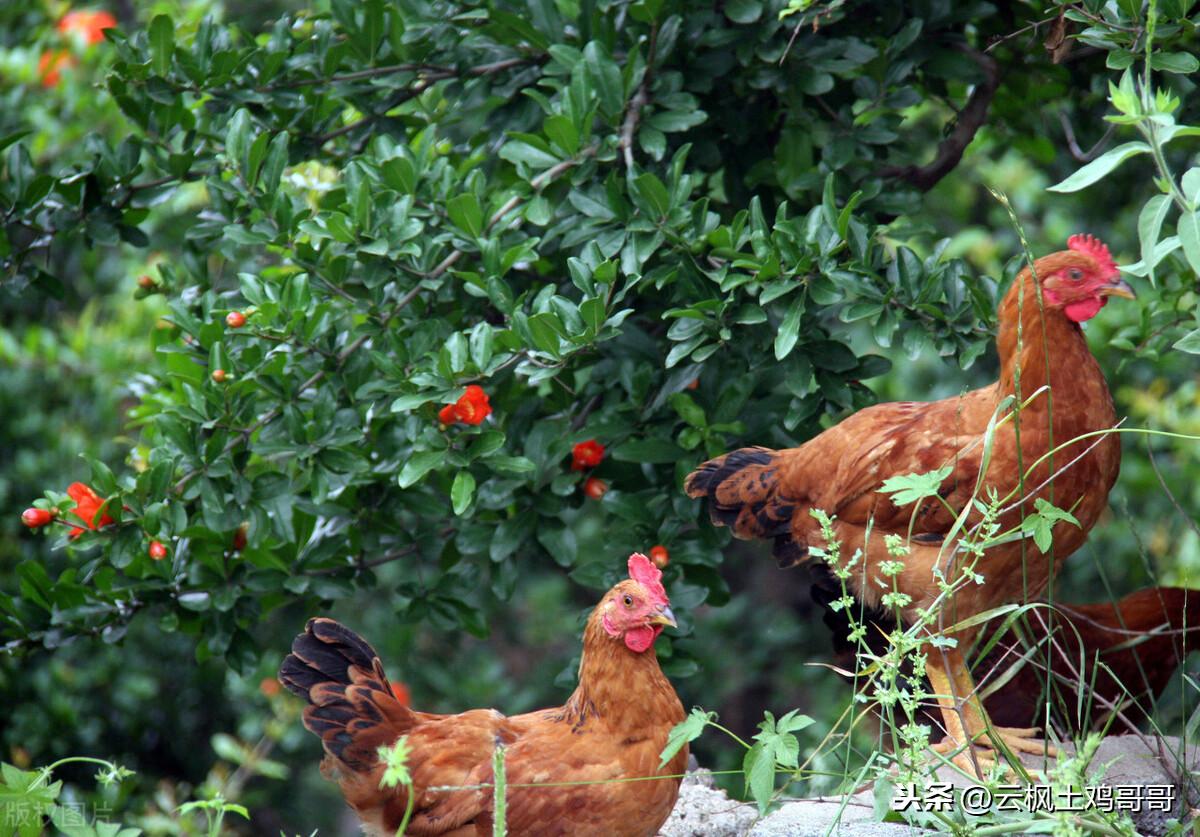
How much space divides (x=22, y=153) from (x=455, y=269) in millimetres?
1392

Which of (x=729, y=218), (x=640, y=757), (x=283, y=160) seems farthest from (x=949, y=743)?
(x=283, y=160)

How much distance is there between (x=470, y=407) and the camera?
2982 mm

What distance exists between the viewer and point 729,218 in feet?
12.3

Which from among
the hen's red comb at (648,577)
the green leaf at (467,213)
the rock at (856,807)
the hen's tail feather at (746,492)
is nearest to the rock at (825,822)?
the rock at (856,807)

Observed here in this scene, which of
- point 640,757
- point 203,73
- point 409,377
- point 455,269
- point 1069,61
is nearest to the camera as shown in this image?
point 640,757

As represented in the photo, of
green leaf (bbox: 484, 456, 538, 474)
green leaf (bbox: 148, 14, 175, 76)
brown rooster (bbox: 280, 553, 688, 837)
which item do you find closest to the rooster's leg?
brown rooster (bbox: 280, 553, 688, 837)

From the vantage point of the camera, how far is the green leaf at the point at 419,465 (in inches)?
116

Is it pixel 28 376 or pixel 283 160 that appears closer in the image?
pixel 283 160

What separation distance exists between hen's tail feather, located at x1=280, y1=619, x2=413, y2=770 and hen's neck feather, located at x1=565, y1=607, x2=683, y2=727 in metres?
0.46

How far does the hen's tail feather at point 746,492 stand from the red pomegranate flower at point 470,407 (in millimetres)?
620

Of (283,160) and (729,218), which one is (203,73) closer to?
(283,160)

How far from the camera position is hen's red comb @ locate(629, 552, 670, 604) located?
283 centimetres

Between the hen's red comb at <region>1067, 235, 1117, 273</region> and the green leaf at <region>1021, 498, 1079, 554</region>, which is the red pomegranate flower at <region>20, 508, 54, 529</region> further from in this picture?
the hen's red comb at <region>1067, 235, 1117, 273</region>

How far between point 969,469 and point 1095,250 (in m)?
0.63
